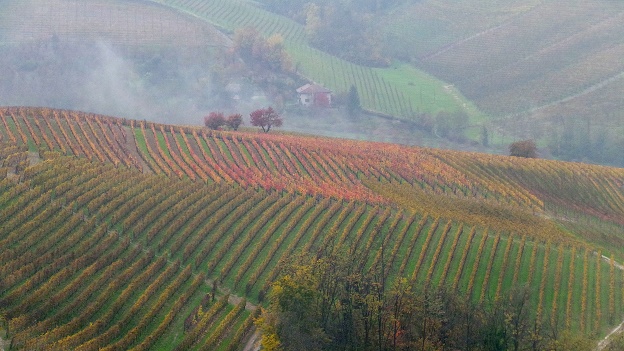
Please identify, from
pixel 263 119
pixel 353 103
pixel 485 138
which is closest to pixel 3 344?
pixel 263 119

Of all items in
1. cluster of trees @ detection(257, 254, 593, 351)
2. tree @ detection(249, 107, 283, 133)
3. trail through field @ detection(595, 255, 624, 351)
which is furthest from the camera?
tree @ detection(249, 107, 283, 133)

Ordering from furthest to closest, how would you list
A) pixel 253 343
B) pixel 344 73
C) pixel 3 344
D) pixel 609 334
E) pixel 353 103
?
pixel 344 73
pixel 353 103
pixel 609 334
pixel 253 343
pixel 3 344

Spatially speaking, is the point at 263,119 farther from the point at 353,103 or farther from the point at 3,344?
the point at 3,344

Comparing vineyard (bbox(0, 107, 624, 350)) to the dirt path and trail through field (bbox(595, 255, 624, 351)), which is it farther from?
→ trail through field (bbox(595, 255, 624, 351))

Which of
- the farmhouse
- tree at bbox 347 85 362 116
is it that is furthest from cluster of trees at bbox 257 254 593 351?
the farmhouse

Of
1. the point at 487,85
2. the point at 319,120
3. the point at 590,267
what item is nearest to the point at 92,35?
the point at 319,120

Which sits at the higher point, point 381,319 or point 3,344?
point 3,344
